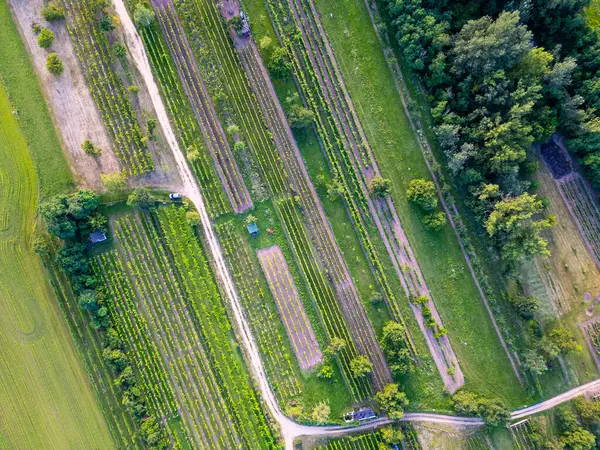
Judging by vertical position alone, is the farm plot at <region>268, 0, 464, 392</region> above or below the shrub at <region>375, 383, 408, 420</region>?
above

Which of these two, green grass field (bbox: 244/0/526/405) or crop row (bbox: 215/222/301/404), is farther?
green grass field (bbox: 244/0/526/405)

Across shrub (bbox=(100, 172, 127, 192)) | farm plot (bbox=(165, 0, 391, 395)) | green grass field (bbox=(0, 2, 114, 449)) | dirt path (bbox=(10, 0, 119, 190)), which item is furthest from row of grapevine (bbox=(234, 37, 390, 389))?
green grass field (bbox=(0, 2, 114, 449))

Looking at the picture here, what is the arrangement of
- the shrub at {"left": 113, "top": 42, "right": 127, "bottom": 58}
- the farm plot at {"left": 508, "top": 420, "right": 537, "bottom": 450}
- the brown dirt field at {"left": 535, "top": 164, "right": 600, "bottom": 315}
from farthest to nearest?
the brown dirt field at {"left": 535, "top": 164, "right": 600, "bottom": 315}
the farm plot at {"left": 508, "top": 420, "right": 537, "bottom": 450}
the shrub at {"left": 113, "top": 42, "right": 127, "bottom": 58}

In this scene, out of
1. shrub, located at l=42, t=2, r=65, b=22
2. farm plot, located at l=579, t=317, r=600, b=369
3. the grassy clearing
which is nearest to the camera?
shrub, located at l=42, t=2, r=65, b=22

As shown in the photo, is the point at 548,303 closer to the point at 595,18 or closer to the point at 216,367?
the point at 595,18

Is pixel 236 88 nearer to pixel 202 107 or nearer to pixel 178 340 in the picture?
pixel 202 107

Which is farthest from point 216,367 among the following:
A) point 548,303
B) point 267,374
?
point 548,303

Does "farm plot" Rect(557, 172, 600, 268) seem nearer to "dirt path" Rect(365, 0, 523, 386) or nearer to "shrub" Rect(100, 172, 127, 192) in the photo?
"dirt path" Rect(365, 0, 523, 386)
